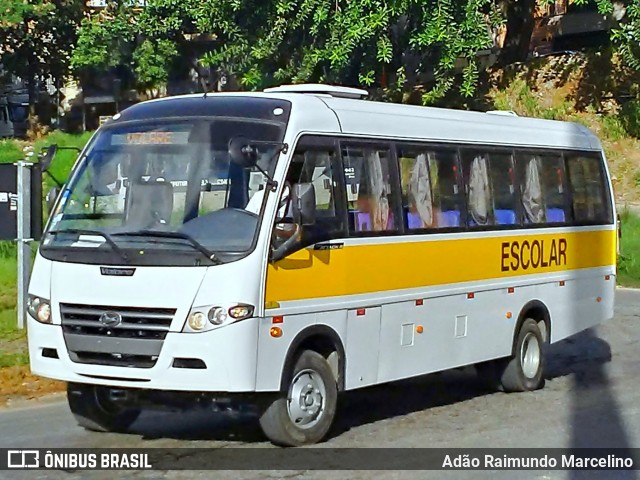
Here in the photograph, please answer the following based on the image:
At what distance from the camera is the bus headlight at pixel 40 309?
916 centimetres

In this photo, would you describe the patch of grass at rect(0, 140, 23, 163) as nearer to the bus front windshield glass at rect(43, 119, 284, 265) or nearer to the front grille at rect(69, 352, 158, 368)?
the bus front windshield glass at rect(43, 119, 284, 265)

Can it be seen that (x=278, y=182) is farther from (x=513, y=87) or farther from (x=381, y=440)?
(x=513, y=87)

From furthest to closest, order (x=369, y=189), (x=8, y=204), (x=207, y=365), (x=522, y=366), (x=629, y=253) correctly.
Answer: (x=629, y=253) → (x=8, y=204) → (x=522, y=366) → (x=369, y=189) → (x=207, y=365)

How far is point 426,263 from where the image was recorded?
10820 millimetres

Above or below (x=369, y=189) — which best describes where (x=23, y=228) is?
below

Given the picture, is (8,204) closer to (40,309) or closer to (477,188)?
(40,309)

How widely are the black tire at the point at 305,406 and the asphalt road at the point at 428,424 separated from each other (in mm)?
167

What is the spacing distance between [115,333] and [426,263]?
10.4 feet

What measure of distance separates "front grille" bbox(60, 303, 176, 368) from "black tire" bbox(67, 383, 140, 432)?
0.73 m

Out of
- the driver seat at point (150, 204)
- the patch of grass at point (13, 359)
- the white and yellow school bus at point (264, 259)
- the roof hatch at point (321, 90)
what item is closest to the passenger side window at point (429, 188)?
the white and yellow school bus at point (264, 259)

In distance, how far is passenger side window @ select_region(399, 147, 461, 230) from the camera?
10.8 m

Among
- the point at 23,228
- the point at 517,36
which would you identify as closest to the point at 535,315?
the point at 23,228

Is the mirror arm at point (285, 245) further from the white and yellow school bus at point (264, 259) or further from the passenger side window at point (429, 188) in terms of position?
the passenger side window at point (429, 188)

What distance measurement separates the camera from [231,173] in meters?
9.19
